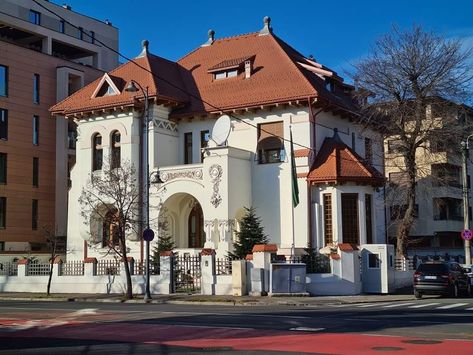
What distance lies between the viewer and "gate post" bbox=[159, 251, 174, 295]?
3074cm

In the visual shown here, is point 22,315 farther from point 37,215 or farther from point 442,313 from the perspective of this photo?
point 37,215

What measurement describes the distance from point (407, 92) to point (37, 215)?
95.7 ft

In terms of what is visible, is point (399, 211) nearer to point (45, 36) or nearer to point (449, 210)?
point (449, 210)

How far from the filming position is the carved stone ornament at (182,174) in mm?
34906

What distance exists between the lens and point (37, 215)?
161ft

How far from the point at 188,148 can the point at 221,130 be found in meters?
5.03

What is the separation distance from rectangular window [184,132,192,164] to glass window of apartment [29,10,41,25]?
23156mm

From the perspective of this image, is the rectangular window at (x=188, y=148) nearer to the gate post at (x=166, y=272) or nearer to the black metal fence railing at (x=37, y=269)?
the gate post at (x=166, y=272)

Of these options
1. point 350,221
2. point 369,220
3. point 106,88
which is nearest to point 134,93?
point 106,88

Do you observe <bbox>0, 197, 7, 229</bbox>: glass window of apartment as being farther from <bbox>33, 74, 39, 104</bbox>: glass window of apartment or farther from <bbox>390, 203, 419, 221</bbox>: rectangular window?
<bbox>390, 203, 419, 221</bbox>: rectangular window

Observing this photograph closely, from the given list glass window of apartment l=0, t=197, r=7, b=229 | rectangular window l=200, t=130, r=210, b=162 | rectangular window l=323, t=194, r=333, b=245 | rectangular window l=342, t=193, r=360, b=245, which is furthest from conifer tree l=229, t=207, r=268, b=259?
glass window of apartment l=0, t=197, r=7, b=229

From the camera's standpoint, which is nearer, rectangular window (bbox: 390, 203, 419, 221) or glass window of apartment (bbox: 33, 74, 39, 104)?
rectangular window (bbox: 390, 203, 419, 221)

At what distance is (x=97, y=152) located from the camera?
39.0 metres

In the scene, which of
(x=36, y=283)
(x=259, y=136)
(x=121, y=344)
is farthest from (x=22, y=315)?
(x=259, y=136)
